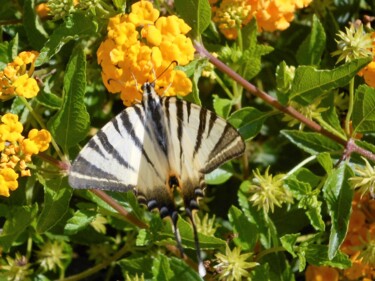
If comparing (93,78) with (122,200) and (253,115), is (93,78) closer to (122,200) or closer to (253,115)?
(122,200)

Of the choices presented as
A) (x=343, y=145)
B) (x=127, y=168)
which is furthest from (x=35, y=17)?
(x=343, y=145)

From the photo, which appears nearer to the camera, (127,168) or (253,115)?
(127,168)

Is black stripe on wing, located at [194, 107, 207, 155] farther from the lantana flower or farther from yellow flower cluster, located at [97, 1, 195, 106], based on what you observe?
the lantana flower

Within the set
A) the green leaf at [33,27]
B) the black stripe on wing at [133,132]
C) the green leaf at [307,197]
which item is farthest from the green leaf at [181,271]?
the green leaf at [33,27]

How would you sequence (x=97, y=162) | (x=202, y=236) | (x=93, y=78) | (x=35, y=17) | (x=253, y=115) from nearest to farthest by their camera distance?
(x=97, y=162) → (x=202, y=236) → (x=253, y=115) → (x=35, y=17) → (x=93, y=78)

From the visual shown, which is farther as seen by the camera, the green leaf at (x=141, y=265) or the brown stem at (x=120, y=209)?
the green leaf at (x=141, y=265)

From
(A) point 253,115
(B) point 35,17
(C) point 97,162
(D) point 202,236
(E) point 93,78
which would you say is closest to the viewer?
(C) point 97,162

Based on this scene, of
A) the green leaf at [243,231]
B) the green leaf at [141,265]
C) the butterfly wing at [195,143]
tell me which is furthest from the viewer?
the green leaf at [141,265]

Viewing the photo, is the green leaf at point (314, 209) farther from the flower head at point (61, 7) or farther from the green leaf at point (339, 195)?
the flower head at point (61, 7)
